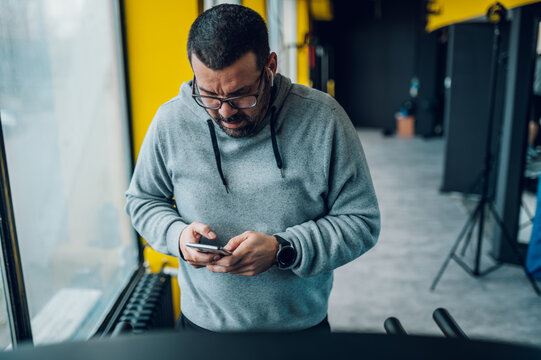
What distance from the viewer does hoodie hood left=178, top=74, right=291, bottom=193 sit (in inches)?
49.0

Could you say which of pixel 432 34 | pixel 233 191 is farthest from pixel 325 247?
pixel 432 34

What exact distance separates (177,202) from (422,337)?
856 millimetres

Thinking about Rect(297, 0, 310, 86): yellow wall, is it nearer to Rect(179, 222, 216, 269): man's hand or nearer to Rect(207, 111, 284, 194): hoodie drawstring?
Rect(207, 111, 284, 194): hoodie drawstring

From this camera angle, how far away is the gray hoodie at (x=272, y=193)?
1230mm

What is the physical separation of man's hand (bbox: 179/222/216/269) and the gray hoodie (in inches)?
1.5

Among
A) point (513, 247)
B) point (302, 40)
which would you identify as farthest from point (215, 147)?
point (302, 40)

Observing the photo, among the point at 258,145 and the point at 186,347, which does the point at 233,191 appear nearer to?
the point at 258,145

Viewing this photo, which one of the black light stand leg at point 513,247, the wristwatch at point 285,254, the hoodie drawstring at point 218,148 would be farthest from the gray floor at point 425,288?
the hoodie drawstring at point 218,148

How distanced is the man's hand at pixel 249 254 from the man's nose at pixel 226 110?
0.97 ft

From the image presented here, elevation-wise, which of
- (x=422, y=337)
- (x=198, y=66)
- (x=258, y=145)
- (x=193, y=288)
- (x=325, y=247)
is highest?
(x=198, y=66)

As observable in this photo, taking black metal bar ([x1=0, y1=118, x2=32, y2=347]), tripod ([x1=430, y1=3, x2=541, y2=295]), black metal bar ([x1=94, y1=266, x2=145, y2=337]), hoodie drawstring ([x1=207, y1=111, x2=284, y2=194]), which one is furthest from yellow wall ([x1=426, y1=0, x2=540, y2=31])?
black metal bar ([x1=0, y1=118, x2=32, y2=347])

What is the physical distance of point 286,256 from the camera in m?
1.19

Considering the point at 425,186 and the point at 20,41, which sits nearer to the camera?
the point at 20,41

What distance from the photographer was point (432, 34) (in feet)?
32.0
